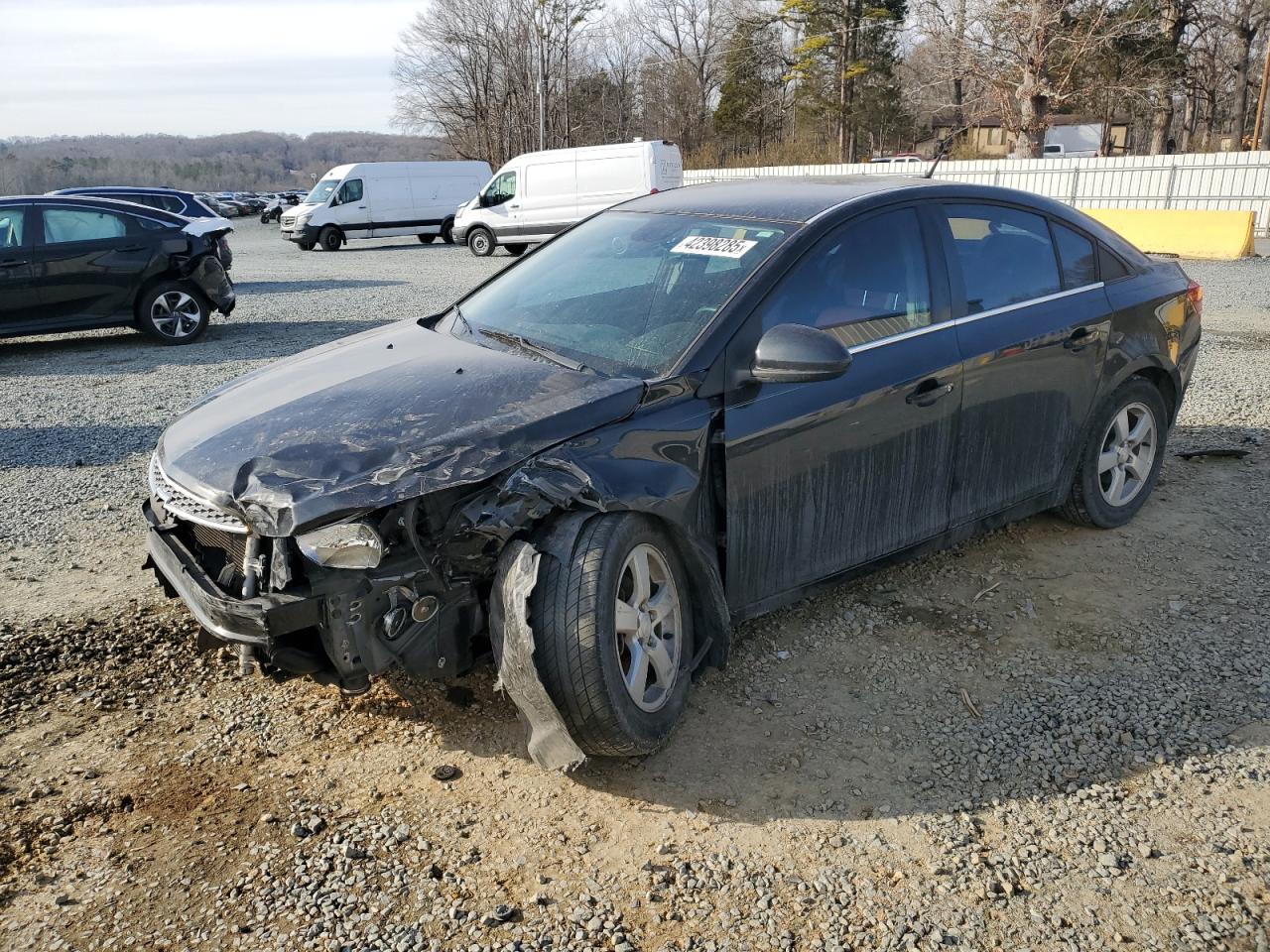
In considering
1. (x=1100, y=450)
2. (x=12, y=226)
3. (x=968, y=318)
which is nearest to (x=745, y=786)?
(x=968, y=318)

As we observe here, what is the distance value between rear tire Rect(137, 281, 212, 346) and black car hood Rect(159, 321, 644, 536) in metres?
8.22

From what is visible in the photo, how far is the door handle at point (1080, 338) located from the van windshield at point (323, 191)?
25.8 meters

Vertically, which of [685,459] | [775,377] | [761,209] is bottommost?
[685,459]

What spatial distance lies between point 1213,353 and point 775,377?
753cm

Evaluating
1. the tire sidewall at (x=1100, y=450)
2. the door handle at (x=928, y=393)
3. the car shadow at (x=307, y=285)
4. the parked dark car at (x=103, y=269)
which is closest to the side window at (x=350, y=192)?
the car shadow at (x=307, y=285)

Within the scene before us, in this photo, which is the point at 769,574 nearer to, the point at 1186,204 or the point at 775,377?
the point at 775,377

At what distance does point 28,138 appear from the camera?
176m

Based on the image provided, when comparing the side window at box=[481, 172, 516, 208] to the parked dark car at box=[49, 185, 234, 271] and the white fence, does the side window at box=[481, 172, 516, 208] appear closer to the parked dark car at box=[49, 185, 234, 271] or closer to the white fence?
the white fence

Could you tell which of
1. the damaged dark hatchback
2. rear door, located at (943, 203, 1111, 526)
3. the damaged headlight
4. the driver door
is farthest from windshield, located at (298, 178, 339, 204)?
the damaged headlight

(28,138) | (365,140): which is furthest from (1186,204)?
(28,138)

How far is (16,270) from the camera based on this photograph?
10180 mm

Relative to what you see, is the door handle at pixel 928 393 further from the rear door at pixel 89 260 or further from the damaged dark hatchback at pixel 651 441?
the rear door at pixel 89 260

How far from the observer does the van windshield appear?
2714 cm

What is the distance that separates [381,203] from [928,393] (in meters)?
26.2
